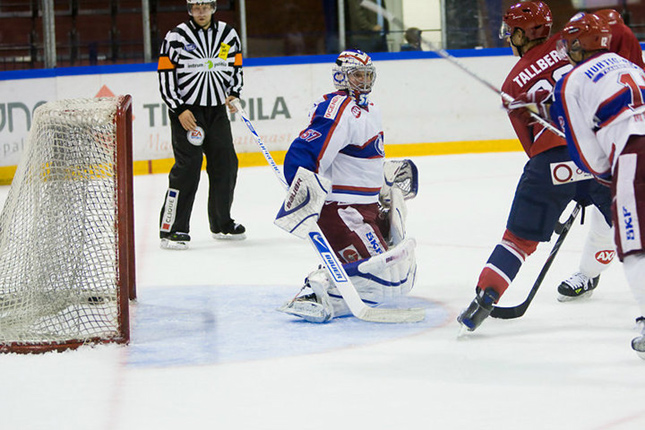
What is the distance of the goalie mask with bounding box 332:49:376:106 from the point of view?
3.03 meters

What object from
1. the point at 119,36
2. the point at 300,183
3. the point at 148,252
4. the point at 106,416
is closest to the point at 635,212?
the point at 300,183

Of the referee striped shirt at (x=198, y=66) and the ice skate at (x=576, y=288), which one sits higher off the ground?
the referee striped shirt at (x=198, y=66)

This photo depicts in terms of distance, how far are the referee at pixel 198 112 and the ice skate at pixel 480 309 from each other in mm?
2113

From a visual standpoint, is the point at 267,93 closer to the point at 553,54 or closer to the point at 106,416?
the point at 553,54

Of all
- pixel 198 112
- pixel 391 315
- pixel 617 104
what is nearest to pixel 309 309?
pixel 391 315

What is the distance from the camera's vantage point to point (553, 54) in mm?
2836

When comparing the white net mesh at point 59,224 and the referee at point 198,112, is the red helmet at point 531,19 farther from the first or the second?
the referee at point 198,112

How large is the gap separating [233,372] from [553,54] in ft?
4.42

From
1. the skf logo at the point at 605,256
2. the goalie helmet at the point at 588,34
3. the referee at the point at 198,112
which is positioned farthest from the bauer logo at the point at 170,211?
the goalie helmet at the point at 588,34

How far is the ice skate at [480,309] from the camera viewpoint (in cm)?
269

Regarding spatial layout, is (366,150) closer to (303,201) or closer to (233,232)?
(303,201)

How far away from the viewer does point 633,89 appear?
235cm

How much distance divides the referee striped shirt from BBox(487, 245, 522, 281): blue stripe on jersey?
2243 mm

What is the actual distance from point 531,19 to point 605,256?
0.87 m
